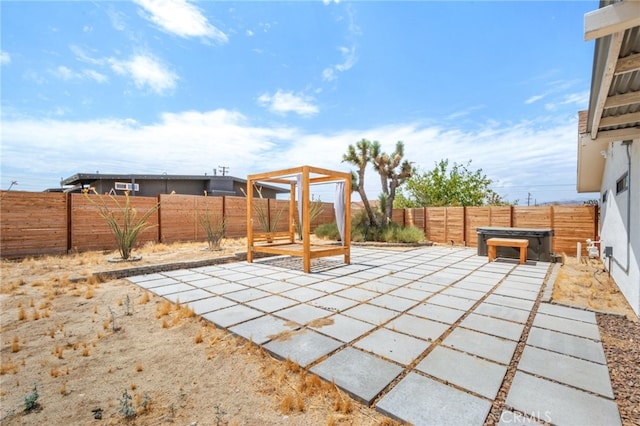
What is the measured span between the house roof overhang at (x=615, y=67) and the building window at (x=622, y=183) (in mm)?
828

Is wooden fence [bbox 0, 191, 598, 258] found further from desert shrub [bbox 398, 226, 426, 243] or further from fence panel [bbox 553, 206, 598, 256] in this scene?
desert shrub [bbox 398, 226, 426, 243]

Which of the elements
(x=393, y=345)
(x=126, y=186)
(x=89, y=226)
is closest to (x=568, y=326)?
(x=393, y=345)

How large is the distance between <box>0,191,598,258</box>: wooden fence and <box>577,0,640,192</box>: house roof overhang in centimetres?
585

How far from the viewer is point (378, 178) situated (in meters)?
10.7

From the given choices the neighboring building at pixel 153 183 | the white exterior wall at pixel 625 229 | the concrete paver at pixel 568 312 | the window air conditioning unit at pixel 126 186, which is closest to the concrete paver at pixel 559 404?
the concrete paver at pixel 568 312

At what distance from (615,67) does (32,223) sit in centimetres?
1009

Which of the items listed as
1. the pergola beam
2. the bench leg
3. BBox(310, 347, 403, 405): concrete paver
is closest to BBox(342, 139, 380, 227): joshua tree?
the bench leg

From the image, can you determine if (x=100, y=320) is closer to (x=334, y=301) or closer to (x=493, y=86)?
(x=334, y=301)

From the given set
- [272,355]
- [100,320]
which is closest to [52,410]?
[272,355]

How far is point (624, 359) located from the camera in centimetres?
200

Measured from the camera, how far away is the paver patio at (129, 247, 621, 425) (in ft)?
5.04

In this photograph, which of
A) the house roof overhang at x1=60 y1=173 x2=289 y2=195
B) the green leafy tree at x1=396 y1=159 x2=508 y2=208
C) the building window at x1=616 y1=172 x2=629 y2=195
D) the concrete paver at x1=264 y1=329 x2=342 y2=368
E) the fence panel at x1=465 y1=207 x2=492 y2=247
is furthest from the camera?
the green leafy tree at x1=396 y1=159 x2=508 y2=208

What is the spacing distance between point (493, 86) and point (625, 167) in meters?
5.58

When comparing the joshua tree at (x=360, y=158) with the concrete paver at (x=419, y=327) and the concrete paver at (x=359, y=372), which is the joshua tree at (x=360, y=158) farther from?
the concrete paver at (x=359, y=372)
